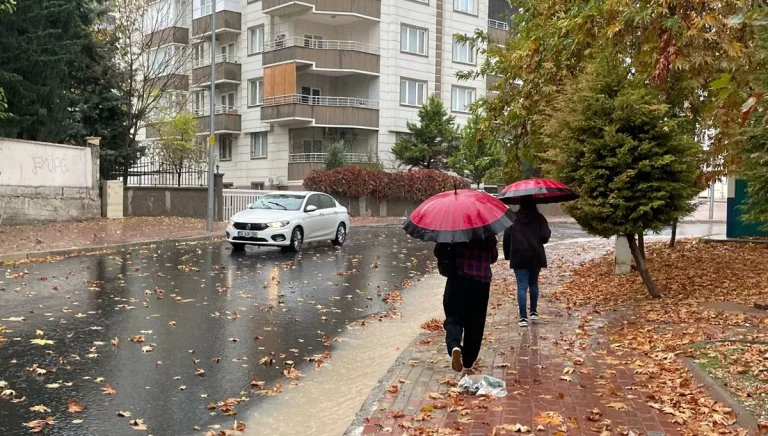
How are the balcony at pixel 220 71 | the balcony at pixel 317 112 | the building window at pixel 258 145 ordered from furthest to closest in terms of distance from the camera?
the balcony at pixel 220 71 < the building window at pixel 258 145 < the balcony at pixel 317 112

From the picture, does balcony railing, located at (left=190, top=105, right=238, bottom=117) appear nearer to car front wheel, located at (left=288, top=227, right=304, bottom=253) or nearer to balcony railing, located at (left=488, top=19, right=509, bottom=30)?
balcony railing, located at (left=488, top=19, right=509, bottom=30)

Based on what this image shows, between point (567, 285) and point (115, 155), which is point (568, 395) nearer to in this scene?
point (567, 285)

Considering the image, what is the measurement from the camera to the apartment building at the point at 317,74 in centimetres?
3688

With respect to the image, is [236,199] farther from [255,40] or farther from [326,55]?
[255,40]

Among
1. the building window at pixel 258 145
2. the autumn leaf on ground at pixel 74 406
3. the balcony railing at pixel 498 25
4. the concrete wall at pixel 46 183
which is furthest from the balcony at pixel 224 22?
the autumn leaf on ground at pixel 74 406

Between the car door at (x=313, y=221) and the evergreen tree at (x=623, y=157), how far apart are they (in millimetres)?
9279

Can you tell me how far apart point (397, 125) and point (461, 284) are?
33147 millimetres

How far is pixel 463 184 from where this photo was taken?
36656 mm

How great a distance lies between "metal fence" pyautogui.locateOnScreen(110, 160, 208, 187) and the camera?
27922 millimetres

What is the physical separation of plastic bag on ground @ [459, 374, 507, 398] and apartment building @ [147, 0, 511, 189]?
3111 centimetres

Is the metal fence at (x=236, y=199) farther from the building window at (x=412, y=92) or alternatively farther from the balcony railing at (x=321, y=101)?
the building window at (x=412, y=92)

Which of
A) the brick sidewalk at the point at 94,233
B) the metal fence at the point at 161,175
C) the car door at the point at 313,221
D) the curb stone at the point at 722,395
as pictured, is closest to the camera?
the curb stone at the point at 722,395

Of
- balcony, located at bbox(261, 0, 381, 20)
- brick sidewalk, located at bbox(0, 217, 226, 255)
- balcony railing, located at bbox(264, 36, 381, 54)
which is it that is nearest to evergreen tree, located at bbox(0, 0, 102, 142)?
brick sidewalk, located at bbox(0, 217, 226, 255)

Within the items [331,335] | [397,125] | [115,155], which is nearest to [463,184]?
[397,125]
